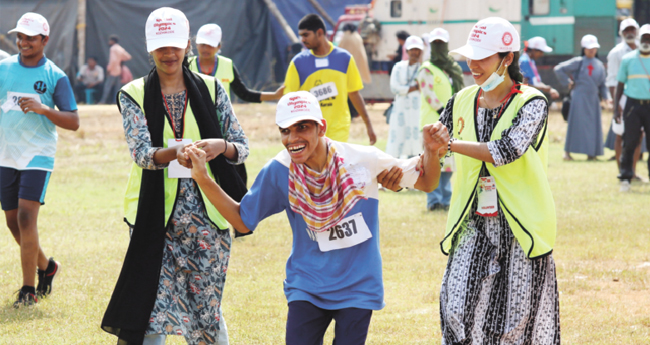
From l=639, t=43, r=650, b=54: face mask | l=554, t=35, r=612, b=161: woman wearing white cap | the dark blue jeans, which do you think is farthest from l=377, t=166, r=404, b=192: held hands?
l=554, t=35, r=612, b=161: woman wearing white cap

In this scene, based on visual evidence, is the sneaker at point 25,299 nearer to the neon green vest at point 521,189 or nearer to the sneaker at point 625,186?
the neon green vest at point 521,189

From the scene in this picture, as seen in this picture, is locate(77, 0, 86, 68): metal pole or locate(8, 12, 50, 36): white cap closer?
locate(8, 12, 50, 36): white cap

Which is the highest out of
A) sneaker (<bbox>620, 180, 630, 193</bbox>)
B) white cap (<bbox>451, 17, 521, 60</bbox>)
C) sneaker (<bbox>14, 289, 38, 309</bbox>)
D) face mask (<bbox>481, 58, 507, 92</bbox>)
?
white cap (<bbox>451, 17, 521, 60</bbox>)

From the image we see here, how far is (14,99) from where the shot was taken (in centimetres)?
604

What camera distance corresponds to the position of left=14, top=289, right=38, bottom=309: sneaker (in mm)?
6023

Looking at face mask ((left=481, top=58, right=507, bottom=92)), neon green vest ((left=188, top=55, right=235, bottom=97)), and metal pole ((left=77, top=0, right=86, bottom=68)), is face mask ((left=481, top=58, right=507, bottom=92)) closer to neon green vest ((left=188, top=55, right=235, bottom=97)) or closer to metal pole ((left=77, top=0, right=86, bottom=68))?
neon green vest ((left=188, top=55, right=235, bottom=97))

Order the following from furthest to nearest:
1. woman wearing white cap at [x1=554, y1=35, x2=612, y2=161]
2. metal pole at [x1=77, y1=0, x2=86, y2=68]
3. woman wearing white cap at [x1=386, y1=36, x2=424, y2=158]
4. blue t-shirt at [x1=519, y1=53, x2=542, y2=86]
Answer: metal pole at [x1=77, y1=0, x2=86, y2=68]
woman wearing white cap at [x1=554, y1=35, x2=612, y2=161]
blue t-shirt at [x1=519, y1=53, x2=542, y2=86]
woman wearing white cap at [x1=386, y1=36, x2=424, y2=158]

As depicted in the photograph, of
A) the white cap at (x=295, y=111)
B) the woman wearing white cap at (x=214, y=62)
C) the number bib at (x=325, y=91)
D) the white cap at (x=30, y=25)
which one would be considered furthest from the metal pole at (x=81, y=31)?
the white cap at (x=295, y=111)

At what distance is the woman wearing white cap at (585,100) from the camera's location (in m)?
14.3

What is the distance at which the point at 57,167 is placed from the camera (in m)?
14.1

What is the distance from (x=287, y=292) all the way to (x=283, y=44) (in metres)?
21.0

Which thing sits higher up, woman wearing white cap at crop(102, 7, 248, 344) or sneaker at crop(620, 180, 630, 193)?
woman wearing white cap at crop(102, 7, 248, 344)

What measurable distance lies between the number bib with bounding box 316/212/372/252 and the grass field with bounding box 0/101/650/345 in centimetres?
191

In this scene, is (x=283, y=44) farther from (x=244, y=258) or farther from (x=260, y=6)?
(x=244, y=258)
